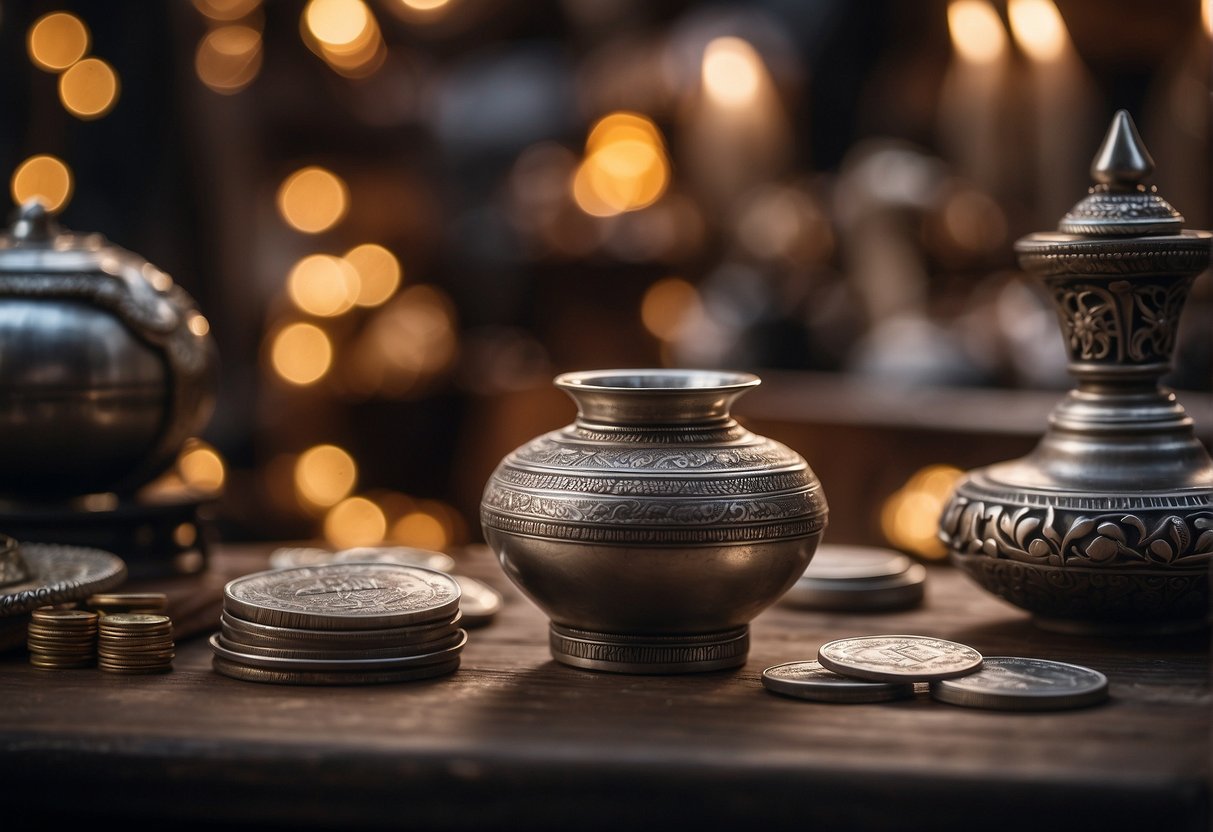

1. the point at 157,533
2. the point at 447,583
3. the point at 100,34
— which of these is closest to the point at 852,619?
the point at 447,583

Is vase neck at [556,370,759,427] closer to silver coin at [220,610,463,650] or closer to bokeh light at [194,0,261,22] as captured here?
silver coin at [220,610,463,650]

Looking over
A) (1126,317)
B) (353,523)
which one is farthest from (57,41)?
(1126,317)

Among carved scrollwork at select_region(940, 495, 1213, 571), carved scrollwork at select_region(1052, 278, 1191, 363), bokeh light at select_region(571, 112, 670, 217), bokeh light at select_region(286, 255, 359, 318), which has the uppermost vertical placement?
bokeh light at select_region(571, 112, 670, 217)

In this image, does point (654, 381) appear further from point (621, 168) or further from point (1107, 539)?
point (621, 168)

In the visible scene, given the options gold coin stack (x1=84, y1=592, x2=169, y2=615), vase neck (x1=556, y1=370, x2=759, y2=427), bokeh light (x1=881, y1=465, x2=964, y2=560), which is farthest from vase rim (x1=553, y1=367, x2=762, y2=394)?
bokeh light (x1=881, y1=465, x2=964, y2=560)

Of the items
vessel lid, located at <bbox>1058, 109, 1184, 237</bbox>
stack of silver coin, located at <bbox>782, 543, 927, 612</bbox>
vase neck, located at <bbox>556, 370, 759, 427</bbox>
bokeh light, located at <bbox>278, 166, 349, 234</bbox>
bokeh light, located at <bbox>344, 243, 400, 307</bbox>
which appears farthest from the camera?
bokeh light, located at <bbox>344, 243, 400, 307</bbox>

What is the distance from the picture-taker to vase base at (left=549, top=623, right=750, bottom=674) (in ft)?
4.20

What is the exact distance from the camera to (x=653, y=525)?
1205mm

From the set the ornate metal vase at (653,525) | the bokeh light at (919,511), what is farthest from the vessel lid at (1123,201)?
the bokeh light at (919,511)

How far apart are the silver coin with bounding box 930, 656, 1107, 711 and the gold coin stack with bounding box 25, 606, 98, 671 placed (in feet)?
2.34

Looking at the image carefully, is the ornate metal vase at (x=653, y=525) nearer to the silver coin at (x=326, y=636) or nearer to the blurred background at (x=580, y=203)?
the silver coin at (x=326, y=636)

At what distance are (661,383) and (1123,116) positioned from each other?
50cm

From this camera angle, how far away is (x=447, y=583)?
1352mm

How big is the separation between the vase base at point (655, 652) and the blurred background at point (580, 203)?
74.5 inches
